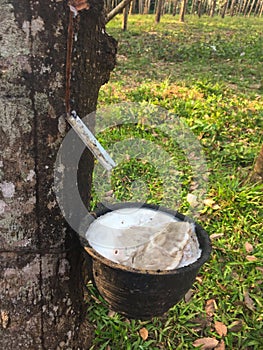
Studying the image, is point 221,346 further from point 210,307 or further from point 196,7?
point 196,7

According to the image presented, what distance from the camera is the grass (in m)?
2.45

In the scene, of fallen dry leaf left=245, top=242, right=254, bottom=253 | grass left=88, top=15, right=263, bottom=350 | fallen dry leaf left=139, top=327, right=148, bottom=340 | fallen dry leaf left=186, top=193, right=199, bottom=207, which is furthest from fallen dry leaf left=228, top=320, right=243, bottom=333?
fallen dry leaf left=186, top=193, right=199, bottom=207

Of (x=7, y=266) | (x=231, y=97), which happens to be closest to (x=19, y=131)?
(x=7, y=266)

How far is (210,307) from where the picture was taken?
Result: 2607 millimetres

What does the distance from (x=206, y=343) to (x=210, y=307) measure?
0.29 m

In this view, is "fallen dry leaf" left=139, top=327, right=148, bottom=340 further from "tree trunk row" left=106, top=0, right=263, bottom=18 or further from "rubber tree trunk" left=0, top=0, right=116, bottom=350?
"tree trunk row" left=106, top=0, right=263, bottom=18

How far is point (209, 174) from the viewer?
405 cm

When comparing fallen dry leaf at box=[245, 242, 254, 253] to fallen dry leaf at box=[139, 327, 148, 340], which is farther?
fallen dry leaf at box=[245, 242, 254, 253]

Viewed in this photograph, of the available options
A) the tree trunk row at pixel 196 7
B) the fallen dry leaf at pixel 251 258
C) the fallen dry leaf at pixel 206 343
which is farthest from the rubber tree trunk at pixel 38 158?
Answer: the tree trunk row at pixel 196 7

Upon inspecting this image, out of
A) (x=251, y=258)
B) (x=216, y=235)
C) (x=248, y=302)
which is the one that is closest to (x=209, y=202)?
(x=216, y=235)

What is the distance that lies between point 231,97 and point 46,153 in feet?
17.2

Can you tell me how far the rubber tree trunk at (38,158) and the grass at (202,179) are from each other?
75 centimetres

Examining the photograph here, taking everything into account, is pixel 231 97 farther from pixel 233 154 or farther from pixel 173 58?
pixel 173 58

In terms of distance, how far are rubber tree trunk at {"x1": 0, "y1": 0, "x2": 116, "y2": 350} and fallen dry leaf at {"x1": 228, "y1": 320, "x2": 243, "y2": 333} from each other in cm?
111
